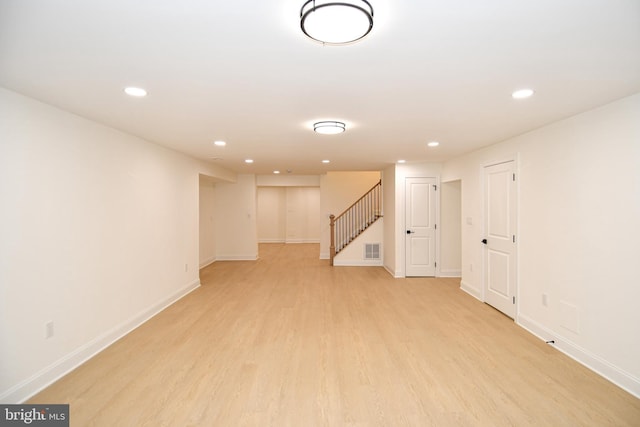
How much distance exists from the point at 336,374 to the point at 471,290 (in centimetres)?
364

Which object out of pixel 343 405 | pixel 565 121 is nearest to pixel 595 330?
pixel 565 121

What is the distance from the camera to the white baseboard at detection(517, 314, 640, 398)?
2.59 m

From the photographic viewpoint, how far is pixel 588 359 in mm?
2984

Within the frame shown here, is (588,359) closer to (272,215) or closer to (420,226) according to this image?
(420,226)

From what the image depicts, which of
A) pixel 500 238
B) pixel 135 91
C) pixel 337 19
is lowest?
pixel 500 238

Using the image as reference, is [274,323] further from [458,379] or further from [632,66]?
[632,66]

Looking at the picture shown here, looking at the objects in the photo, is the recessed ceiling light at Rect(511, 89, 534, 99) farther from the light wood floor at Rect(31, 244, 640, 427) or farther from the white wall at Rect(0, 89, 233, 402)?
the white wall at Rect(0, 89, 233, 402)

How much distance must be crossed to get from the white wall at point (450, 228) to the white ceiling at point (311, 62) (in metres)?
3.38

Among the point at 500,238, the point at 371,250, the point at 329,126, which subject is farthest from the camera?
the point at 371,250

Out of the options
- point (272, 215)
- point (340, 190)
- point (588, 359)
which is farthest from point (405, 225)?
point (272, 215)

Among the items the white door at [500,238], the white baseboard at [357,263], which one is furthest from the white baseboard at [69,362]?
the white door at [500,238]

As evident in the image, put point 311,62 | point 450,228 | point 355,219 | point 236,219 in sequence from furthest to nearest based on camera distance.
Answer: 1. point 355,219
2. point 236,219
3. point 450,228
4. point 311,62
